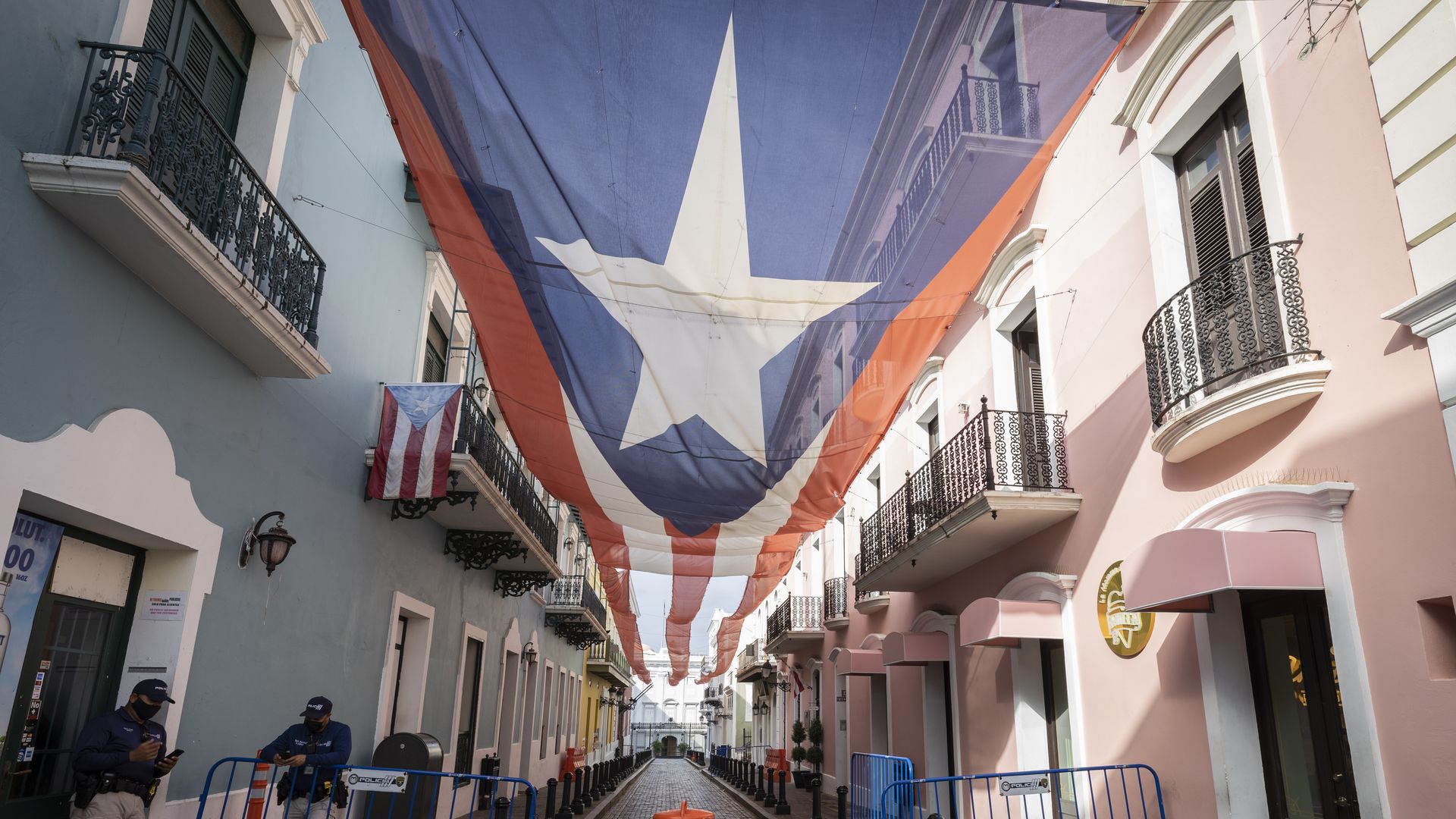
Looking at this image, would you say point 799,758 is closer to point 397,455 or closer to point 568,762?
point 568,762

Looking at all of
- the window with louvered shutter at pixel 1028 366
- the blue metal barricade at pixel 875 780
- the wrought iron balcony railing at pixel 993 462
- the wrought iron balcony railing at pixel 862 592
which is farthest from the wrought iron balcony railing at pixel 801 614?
the window with louvered shutter at pixel 1028 366

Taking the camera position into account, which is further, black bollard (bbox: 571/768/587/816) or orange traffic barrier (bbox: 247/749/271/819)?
black bollard (bbox: 571/768/587/816)

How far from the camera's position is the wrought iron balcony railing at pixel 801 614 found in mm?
22844

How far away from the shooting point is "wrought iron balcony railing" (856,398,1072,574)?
936cm

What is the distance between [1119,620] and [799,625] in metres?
16.2

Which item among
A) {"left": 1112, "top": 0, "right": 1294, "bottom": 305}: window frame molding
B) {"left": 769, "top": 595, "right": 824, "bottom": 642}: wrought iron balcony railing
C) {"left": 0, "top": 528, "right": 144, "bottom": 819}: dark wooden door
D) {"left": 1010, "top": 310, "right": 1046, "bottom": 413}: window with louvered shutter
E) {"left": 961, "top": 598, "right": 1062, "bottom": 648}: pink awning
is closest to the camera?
{"left": 0, "top": 528, "right": 144, "bottom": 819}: dark wooden door

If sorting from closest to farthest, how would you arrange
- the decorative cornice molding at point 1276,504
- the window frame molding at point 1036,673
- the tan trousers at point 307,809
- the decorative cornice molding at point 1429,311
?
1. the decorative cornice molding at point 1429,311
2. the decorative cornice molding at point 1276,504
3. the tan trousers at point 307,809
4. the window frame molding at point 1036,673

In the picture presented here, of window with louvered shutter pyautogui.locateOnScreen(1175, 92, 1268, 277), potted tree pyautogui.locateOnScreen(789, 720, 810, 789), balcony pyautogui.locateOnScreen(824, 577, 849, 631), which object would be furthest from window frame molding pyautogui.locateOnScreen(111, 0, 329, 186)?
potted tree pyautogui.locateOnScreen(789, 720, 810, 789)

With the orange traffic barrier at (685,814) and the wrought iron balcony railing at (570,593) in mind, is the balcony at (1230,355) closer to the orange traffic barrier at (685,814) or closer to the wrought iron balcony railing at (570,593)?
the orange traffic barrier at (685,814)

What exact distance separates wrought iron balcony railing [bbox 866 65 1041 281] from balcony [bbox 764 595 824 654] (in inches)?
706

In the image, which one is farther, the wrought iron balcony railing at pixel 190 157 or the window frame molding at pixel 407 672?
the window frame molding at pixel 407 672

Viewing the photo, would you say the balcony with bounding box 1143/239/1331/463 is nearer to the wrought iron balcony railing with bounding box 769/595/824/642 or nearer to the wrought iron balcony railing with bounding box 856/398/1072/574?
the wrought iron balcony railing with bounding box 856/398/1072/574

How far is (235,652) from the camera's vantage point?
690cm

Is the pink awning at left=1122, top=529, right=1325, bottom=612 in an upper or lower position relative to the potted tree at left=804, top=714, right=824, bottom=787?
upper
